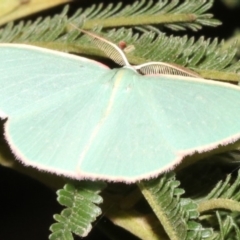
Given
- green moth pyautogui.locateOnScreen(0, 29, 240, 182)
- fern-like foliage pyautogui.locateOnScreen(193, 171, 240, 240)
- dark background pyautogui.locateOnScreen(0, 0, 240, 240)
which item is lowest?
dark background pyautogui.locateOnScreen(0, 0, 240, 240)

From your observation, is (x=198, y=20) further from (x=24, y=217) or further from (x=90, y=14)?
(x=24, y=217)

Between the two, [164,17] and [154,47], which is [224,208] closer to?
[154,47]

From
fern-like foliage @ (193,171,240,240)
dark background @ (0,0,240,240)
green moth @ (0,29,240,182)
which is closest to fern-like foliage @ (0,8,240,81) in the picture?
green moth @ (0,29,240,182)

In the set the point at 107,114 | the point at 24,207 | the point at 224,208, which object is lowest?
the point at 24,207

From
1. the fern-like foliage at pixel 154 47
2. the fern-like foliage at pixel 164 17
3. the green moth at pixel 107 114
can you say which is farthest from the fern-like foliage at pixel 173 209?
the fern-like foliage at pixel 164 17

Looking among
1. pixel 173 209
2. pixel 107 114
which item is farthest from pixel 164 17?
pixel 173 209

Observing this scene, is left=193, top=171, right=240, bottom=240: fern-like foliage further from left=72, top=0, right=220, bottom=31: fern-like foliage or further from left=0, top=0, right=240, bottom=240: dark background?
left=0, top=0, right=240, bottom=240: dark background
